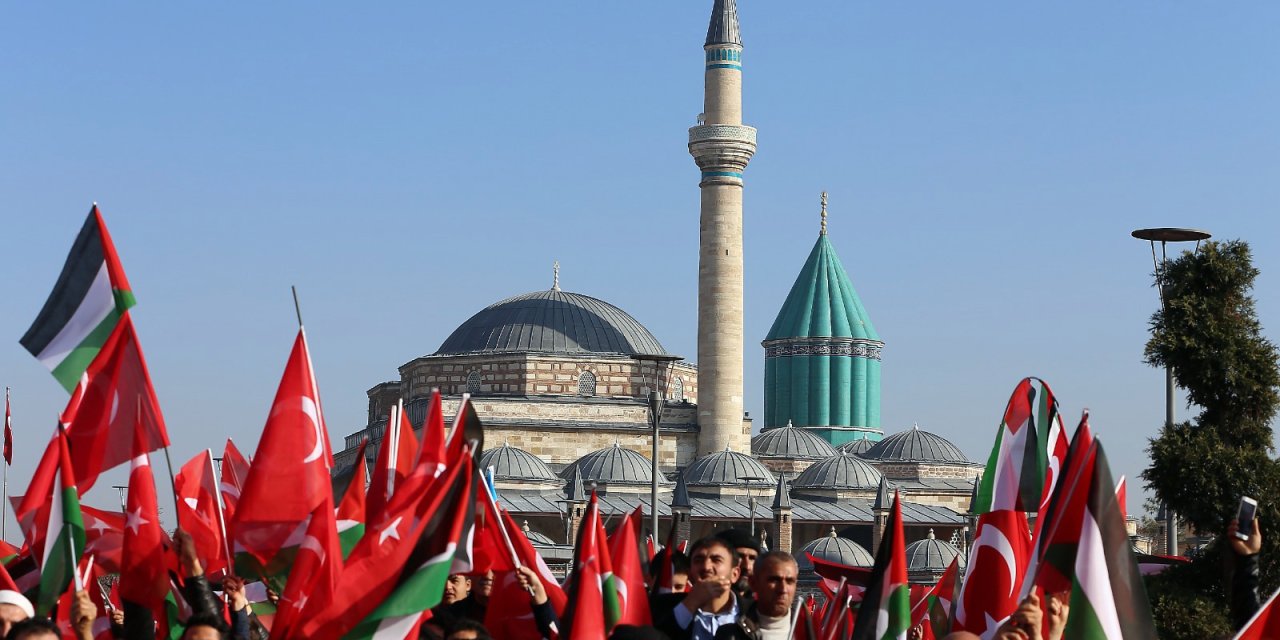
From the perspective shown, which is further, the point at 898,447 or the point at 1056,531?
the point at 898,447

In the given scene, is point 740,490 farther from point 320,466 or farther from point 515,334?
point 320,466

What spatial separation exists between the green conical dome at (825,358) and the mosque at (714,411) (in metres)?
0.08

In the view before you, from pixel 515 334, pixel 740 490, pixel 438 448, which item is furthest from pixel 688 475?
pixel 438 448

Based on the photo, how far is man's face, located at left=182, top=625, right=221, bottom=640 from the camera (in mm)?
7992

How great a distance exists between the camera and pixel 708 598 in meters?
8.44

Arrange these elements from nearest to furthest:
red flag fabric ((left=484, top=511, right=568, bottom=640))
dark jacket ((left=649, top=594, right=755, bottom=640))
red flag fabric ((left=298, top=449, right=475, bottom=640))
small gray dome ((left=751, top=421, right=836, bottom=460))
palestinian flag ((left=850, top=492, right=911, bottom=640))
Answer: dark jacket ((left=649, top=594, right=755, bottom=640))
red flag fabric ((left=298, top=449, right=475, bottom=640))
palestinian flag ((left=850, top=492, right=911, bottom=640))
red flag fabric ((left=484, top=511, right=568, bottom=640))
small gray dome ((left=751, top=421, right=836, bottom=460))

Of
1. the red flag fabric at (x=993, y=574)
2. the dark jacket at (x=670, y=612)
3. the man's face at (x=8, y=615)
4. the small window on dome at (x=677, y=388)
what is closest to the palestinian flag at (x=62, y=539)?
the man's face at (x=8, y=615)

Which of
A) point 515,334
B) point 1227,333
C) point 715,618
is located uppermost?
point 515,334

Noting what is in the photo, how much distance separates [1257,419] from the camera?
20.1 metres

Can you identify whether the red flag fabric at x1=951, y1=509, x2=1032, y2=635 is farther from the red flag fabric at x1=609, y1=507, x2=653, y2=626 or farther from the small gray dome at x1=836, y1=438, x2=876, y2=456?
the small gray dome at x1=836, y1=438, x2=876, y2=456

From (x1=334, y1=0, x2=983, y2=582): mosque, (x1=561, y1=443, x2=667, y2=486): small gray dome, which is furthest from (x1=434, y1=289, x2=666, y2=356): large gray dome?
(x1=561, y1=443, x2=667, y2=486): small gray dome

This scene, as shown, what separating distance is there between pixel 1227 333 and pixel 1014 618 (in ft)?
42.6

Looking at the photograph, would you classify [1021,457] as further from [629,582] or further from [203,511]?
[203,511]

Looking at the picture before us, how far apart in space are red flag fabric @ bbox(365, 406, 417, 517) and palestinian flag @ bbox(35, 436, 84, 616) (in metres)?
1.59
